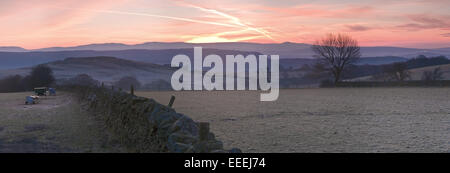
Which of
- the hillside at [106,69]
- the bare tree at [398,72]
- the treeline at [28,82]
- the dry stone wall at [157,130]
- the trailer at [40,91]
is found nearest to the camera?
the dry stone wall at [157,130]

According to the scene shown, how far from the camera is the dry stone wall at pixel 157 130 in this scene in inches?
279

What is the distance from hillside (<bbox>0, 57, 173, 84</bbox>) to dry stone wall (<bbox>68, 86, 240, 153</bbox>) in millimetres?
125197

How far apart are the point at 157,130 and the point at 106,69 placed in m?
158

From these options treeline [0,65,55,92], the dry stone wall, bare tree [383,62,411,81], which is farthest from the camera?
bare tree [383,62,411,81]

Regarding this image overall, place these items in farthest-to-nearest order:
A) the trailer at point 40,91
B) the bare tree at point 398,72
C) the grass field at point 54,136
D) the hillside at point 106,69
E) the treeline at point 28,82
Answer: the hillside at point 106,69
the bare tree at point 398,72
the treeline at point 28,82
the trailer at point 40,91
the grass field at point 54,136

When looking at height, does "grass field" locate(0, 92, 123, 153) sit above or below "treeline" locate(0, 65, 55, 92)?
above

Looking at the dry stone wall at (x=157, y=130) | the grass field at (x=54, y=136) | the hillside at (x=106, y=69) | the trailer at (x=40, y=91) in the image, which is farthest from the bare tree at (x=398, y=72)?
the hillside at (x=106, y=69)

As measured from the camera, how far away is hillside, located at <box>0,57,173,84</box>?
5551 inches

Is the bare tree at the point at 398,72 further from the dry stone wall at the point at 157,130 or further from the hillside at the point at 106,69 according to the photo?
the hillside at the point at 106,69

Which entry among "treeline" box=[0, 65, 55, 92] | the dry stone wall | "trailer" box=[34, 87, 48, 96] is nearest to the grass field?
the dry stone wall

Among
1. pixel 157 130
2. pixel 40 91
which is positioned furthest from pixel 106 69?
pixel 157 130

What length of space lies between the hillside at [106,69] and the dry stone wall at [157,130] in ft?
411

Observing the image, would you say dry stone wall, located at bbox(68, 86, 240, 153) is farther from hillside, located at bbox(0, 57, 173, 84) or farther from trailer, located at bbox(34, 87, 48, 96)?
hillside, located at bbox(0, 57, 173, 84)

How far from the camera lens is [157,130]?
8.83 meters
